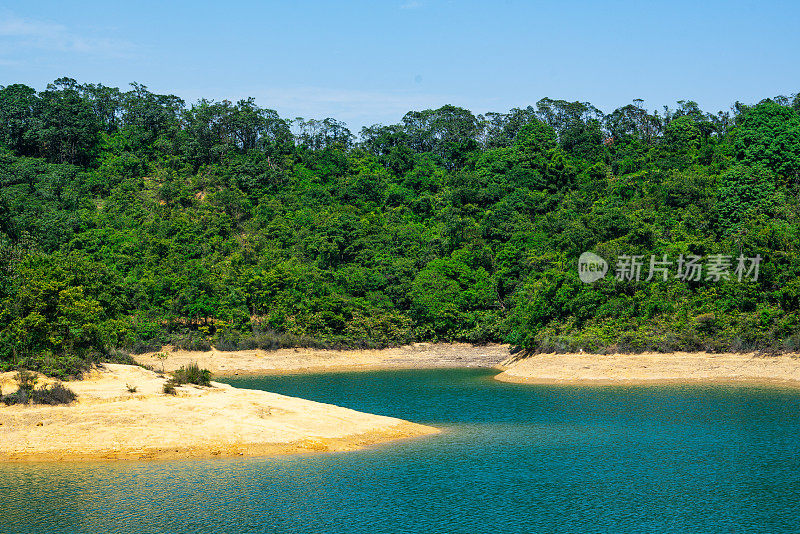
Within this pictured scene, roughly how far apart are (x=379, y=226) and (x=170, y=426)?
52740 millimetres

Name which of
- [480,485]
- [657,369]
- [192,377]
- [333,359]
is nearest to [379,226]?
[333,359]

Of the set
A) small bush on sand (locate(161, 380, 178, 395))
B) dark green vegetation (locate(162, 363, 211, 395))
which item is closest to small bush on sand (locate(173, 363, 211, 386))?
dark green vegetation (locate(162, 363, 211, 395))

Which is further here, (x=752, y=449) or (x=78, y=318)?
(x=78, y=318)

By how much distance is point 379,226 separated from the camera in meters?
81.3

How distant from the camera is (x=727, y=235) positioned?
193 feet

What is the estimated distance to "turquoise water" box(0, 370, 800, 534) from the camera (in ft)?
70.8

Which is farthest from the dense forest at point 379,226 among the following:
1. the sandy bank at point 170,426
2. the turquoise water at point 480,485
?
the turquoise water at point 480,485

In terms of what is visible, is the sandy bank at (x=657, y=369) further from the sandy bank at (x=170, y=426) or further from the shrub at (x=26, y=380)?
the shrub at (x=26, y=380)

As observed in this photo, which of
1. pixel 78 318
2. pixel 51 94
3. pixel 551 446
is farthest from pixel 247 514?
pixel 51 94

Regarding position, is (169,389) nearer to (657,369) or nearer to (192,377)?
(192,377)

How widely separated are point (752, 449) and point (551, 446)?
8.30 metres

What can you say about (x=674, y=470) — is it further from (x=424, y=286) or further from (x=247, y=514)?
(x=424, y=286)

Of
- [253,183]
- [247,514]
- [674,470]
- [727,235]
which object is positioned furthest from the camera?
[253,183]

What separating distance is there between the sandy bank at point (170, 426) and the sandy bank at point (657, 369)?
21.1 meters
